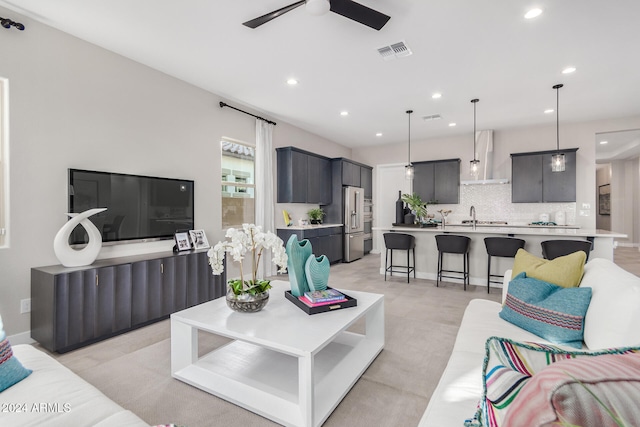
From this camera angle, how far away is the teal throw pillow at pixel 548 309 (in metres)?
1.67

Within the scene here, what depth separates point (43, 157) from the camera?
9.20 feet

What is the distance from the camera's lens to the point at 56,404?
1.16 metres

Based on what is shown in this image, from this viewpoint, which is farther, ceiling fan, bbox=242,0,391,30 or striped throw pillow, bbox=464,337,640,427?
ceiling fan, bbox=242,0,391,30

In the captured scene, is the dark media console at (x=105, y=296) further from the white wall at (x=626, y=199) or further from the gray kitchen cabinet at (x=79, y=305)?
the white wall at (x=626, y=199)

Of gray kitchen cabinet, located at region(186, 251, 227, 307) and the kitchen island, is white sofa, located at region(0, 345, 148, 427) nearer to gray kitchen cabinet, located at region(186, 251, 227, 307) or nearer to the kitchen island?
gray kitchen cabinet, located at region(186, 251, 227, 307)

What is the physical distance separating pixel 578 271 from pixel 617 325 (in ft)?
1.92

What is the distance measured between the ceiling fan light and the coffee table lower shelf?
91.3 inches

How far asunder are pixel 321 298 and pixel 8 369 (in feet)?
5.20

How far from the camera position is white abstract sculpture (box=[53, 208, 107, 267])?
8.84 ft

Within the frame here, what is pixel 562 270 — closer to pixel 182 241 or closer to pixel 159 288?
pixel 159 288

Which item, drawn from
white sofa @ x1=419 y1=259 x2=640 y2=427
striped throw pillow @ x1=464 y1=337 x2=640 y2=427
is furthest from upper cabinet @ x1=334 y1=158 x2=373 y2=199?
striped throw pillow @ x1=464 y1=337 x2=640 y2=427

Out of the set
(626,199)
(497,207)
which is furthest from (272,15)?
(626,199)

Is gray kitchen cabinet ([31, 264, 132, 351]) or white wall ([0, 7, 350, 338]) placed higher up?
white wall ([0, 7, 350, 338])

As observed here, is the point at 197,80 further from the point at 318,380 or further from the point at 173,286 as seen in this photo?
the point at 318,380
